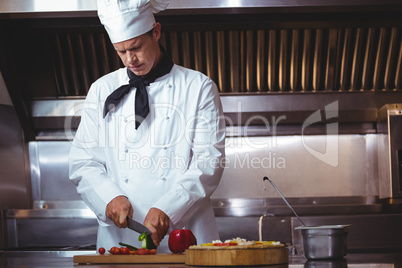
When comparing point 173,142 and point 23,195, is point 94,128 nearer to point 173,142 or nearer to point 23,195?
point 173,142

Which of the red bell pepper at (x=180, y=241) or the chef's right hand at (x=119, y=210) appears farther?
the chef's right hand at (x=119, y=210)

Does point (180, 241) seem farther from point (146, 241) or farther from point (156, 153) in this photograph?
point (156, 153)

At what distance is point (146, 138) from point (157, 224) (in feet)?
1.40

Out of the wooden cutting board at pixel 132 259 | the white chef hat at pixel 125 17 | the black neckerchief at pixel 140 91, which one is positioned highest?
the white chef hat at pixel 125 17

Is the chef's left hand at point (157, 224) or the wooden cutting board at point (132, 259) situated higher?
the chef's left hand at point (157, 224)

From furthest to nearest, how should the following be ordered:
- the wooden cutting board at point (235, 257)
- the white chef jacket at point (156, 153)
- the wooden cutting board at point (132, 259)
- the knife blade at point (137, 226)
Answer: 1. the white chef jacket at point (156, 153)
2. the knife blade at point (137, 226)
3. the wooden cutting board at point (132, 259)
4. the wooden cutting board at point (235, 257)

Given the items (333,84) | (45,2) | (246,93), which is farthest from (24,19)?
(333,84)

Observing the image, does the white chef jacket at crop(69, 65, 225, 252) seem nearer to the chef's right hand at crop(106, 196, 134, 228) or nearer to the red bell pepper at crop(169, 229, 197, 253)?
the chef's right hand at crop(106, 196, 134, 228)

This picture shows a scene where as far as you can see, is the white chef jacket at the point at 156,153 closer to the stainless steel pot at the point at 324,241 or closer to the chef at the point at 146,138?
the chef at the point at 146,138

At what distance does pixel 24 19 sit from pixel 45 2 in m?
0.29

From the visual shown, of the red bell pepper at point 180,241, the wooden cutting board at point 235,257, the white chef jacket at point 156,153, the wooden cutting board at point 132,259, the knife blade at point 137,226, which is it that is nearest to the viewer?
the wooden cutting board at point 235,257

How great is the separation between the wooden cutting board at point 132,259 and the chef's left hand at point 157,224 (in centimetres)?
23

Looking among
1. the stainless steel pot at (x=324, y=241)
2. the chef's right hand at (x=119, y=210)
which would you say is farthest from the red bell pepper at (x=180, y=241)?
the stainless steel pot at (x=324, y=241)

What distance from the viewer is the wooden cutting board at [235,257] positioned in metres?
1.56
